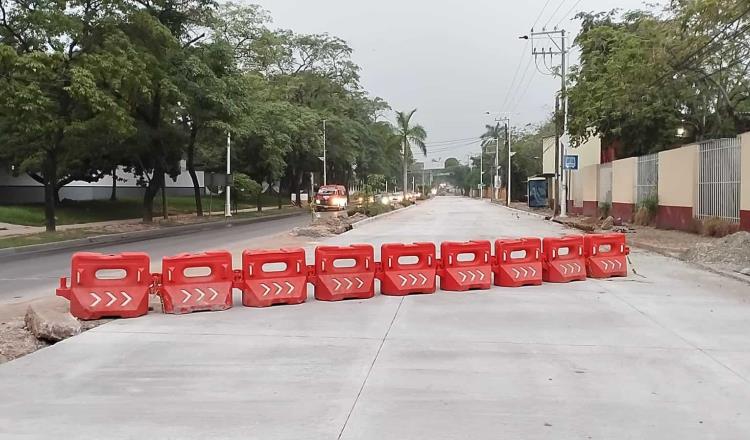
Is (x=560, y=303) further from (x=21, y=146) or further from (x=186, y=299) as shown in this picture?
(x=21, y=146)

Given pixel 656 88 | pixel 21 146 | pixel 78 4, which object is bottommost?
pixel 21 146

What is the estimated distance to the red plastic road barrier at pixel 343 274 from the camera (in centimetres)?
1027

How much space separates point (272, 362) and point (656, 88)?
24463mm

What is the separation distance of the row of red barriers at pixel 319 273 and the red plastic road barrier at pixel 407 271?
0.6 inches

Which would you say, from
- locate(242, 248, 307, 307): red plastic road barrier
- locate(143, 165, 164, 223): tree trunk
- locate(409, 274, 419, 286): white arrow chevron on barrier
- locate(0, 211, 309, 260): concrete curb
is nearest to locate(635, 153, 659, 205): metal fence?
locate(409, 274, 419, 286): white arrow chevron on barrier

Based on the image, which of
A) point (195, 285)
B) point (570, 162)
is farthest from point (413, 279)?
point (570, 162)

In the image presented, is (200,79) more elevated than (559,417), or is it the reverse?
(200,79)

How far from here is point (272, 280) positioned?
995cm

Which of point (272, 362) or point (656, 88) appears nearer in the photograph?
point (272, 362)

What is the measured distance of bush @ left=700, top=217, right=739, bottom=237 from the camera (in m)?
19.9

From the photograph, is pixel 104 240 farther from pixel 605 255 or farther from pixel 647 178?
pixel 647 178

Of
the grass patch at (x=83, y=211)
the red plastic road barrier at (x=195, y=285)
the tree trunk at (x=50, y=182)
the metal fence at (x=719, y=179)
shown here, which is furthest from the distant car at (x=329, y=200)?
the red plastic road barrier at (x=195, y=285)

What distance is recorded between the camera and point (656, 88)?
88.0 ft

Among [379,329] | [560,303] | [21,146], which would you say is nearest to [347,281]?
[379,329]
